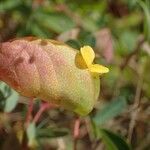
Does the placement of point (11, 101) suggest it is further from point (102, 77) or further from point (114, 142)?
point (102, 77)

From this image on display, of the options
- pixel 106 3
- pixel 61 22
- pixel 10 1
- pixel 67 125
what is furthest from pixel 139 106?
pixel 106 3

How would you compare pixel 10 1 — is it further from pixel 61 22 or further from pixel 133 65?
pixel 133 65

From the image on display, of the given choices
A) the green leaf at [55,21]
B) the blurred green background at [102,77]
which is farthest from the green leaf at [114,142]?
the green leaf at [55,21]

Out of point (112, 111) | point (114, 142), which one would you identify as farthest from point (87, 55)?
point (112, 111)

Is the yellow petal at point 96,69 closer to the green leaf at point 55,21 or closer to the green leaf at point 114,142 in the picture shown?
the green leaf at point 114,142

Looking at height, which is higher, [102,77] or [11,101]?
[11,101]

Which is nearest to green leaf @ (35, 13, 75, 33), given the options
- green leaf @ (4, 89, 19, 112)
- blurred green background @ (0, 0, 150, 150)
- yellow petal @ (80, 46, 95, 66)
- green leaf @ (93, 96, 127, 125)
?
blurred green background @ (0, 0, 150, 150)

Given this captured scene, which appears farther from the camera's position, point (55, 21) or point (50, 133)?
point (55, 21)
